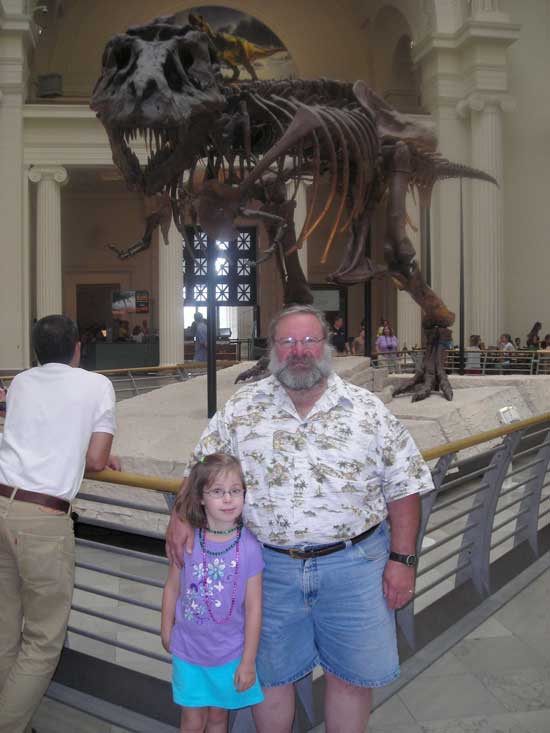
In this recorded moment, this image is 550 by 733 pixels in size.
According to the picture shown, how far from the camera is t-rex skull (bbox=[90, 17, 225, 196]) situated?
511 centimetres

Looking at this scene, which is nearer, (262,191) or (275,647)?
(275,647)

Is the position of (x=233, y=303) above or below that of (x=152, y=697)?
above

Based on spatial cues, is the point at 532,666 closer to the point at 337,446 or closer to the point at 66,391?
the point at 337,446

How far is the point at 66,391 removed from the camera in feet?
9.25

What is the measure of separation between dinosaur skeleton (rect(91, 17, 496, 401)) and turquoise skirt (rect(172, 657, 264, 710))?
3.71 m

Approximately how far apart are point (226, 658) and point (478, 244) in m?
20.4

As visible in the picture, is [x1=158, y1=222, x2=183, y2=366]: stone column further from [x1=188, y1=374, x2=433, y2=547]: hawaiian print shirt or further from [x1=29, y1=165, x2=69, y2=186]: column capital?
[x1=188, y1=374, x2=433, y2=547]: hawaiian print shirt

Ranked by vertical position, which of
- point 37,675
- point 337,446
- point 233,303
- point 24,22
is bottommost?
point 37,675

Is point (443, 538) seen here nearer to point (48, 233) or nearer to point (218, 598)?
point (218, 598)

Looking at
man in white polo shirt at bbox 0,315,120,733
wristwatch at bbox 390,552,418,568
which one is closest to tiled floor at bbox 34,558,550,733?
man in white polo shirt at bbox 0,315,120,733

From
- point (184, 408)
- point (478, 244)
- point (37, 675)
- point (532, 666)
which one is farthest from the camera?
point (478, 244)

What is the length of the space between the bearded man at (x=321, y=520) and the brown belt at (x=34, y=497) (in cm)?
54

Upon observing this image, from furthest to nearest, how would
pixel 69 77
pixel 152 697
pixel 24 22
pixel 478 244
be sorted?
1. pixel 69 77
2. pixel 478 244
3. pixel 24 22
4. pixel 152 697

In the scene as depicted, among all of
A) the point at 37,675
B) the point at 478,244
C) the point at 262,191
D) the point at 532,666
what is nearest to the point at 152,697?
the point at 37,675
